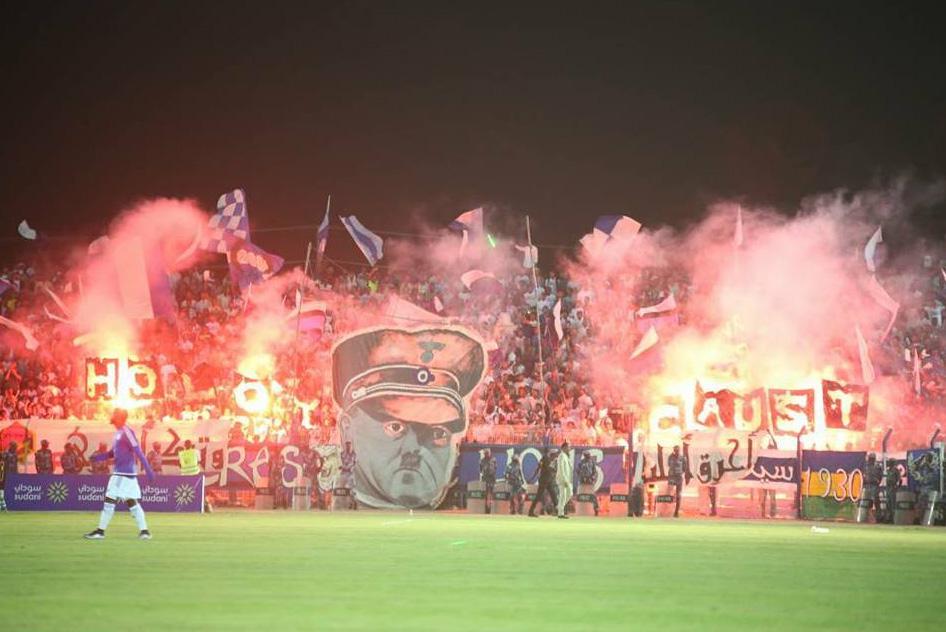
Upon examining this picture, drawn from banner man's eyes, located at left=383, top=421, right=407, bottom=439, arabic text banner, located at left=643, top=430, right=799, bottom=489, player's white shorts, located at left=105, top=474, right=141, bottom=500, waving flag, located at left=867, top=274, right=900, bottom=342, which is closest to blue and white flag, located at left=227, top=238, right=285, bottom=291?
banner man's eyes, located at left=383, top=421, right=407, bottom=439

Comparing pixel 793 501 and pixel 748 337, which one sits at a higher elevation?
pixel 748 337

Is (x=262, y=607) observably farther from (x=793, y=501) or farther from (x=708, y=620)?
(x=793, y=501)

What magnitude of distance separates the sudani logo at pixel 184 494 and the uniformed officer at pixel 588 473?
11.6m

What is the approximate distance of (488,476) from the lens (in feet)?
128

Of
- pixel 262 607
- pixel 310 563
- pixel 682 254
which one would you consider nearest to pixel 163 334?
pixel 682 254

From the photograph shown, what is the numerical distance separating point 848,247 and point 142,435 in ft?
87.4

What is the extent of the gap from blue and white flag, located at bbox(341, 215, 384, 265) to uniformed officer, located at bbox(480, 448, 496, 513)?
11.9 metres

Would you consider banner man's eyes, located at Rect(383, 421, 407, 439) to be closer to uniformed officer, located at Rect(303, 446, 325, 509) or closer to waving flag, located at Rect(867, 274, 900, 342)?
uniformed officer, located at Rect(303, 446, 325, 509)

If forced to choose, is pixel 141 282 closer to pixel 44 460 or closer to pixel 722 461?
pixel 44 460

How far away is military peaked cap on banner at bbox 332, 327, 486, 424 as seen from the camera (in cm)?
4012

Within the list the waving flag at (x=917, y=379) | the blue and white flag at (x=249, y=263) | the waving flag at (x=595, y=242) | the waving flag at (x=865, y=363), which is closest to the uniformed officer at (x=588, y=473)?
the waving flag at (x=865, y=363)

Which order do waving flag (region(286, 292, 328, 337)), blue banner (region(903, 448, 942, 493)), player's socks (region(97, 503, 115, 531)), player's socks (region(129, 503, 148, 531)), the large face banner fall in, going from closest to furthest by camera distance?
1. player's socks (region(97, 503, 115, 531))
2. player's socks (region(129, 503, 148, 531))
3. blue banner (region(903, 448, 942, 493))
4. the large face banner
5. waving flag (region(286, 292, 328, 337))

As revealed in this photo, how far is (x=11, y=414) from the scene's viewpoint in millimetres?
42781

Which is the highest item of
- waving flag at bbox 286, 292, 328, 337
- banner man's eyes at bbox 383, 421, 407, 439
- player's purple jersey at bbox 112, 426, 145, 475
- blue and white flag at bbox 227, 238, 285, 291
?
blue and white flag at bbox 227, 238, 285, 291
